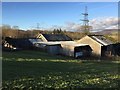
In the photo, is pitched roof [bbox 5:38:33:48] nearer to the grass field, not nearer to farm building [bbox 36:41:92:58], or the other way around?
farm building [bbox 36:41:92:58]

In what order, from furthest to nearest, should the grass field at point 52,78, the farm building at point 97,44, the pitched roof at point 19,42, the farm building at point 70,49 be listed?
the pitched roof at point 19,42, the farm building at point 97,44, the farm building at point 70,49, the grass field at point 52,78

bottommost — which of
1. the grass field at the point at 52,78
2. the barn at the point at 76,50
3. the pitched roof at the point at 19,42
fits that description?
the grass field at the point at 52,78

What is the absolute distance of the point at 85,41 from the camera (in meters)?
53.4

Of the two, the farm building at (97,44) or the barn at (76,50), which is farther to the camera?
the farm building at (97,44)

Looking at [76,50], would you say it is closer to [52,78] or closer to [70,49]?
[70,49]

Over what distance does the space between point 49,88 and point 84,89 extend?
4.86 feet

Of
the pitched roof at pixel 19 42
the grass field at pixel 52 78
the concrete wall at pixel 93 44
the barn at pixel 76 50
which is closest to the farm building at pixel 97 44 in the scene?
the concrete wall at pixel 93 44

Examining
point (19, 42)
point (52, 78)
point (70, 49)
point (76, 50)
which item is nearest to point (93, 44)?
point (76, 50)

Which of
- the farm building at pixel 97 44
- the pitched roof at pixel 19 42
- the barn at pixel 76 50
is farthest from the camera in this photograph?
the pitched roof at pixel 19 42

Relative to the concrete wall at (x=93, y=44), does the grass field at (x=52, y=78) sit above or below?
below

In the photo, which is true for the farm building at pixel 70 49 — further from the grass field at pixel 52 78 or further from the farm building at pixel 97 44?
the grass field at pixel 52 78

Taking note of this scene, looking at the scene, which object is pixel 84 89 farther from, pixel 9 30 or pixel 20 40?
pixel 9 30

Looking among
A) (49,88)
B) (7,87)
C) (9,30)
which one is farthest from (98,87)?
(9,30)

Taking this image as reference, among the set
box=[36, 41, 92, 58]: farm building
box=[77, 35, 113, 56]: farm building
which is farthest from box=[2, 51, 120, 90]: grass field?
box=[77, 35, 113, 56]: farm building
